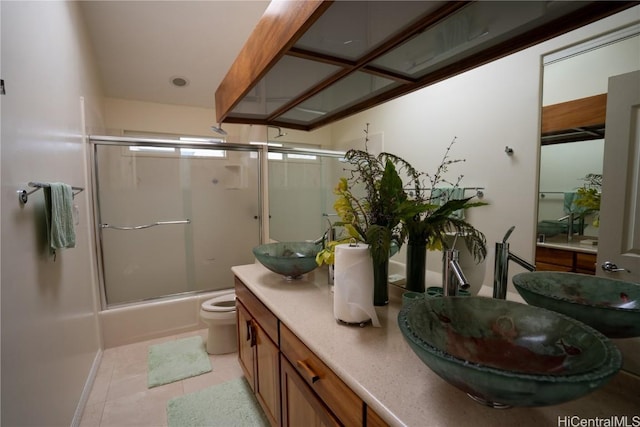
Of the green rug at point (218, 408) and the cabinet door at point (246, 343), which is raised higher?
the cabinet door at point (246, 343)

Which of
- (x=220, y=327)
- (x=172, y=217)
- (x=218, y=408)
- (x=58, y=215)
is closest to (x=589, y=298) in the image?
(x=218, y=408)

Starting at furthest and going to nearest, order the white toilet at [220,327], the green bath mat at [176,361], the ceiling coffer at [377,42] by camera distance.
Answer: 1. the white toilet at [220,327]
2. the green bath mat at [176,361]
3. the ceiling coffer at [377,42]

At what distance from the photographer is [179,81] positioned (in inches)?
127

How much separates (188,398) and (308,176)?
187 centimetres

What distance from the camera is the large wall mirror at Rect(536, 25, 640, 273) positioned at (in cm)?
74

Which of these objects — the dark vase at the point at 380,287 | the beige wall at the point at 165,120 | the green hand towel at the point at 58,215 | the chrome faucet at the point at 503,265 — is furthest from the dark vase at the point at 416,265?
the beige wall at the point at 165,120

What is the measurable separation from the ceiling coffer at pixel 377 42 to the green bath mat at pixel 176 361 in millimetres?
1917

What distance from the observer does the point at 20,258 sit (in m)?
1.08

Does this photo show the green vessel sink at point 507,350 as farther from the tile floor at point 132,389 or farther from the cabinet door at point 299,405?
the tile floor at point 132,389

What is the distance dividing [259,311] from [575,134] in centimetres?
139

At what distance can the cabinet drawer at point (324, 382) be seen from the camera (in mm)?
725

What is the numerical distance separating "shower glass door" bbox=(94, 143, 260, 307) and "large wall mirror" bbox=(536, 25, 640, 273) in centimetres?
276

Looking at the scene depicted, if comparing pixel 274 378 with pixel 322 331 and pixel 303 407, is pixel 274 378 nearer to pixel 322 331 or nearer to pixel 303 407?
pixel 303 407

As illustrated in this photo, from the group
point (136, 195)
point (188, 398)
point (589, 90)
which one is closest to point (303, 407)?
point (188, 398)
